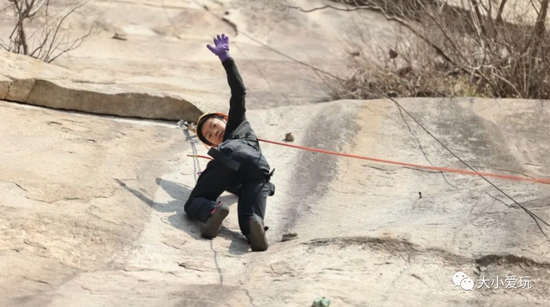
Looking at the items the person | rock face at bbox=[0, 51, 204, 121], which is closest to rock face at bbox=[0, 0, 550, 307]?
rock face at bbox=[0, 51, 204, 121]

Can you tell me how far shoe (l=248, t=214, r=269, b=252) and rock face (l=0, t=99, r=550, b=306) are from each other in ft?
0.27

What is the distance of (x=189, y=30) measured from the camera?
409 inches

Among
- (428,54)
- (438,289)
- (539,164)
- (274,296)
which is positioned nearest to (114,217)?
(274,296)

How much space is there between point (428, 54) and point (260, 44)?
2826 millimetres

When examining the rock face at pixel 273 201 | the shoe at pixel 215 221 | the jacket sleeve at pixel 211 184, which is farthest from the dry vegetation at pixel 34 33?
the shoe at pixel 215 221

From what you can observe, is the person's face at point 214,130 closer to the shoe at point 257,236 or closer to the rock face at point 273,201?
the rock face at point 273,201

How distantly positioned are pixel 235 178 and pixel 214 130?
48cm

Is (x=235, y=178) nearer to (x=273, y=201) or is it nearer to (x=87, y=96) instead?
(x=273, y=201)

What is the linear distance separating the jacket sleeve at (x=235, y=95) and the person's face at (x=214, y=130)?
4.8 inches

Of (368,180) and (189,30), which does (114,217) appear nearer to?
(368,180)

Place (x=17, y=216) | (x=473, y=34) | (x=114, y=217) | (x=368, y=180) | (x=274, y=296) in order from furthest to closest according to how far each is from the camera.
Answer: (x=473, y=34) < (x=368, y=180) < (x=114, y=217) < (x=17, y=216) < (x=274, y=296)

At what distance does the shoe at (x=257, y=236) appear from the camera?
451 cm

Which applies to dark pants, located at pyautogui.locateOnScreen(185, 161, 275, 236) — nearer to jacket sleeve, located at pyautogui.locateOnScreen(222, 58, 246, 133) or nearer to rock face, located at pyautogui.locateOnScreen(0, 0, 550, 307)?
rock face, located at pyautogui.locateOnScreen(0, 0, 550, 307)

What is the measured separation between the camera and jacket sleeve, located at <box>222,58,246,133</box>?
5.10m
